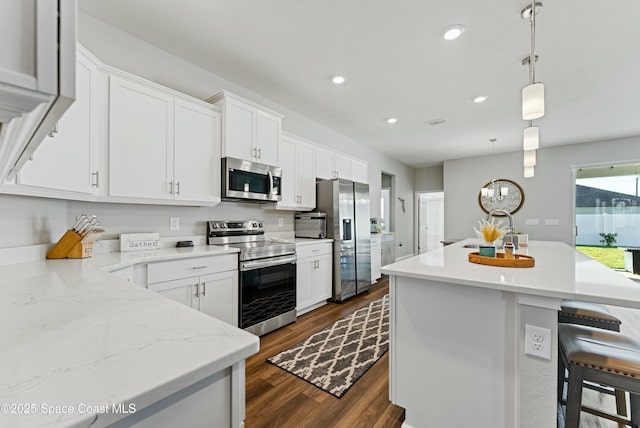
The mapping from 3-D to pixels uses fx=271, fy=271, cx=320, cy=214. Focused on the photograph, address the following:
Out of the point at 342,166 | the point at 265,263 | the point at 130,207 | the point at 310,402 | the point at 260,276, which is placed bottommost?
the point at 310,402

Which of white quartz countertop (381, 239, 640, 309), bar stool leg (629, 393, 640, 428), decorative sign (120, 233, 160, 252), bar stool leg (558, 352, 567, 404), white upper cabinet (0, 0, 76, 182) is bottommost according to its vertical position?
bar stool leg (558, 352, 567, 404)

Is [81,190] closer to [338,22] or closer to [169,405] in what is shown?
[169,405]

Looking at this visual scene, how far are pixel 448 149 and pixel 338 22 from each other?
463 centimetres

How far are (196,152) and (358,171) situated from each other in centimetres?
299

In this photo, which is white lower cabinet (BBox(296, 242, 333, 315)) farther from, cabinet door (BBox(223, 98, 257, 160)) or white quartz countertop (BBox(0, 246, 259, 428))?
white quartz countertop (BBox(0, 246, 259, 428))

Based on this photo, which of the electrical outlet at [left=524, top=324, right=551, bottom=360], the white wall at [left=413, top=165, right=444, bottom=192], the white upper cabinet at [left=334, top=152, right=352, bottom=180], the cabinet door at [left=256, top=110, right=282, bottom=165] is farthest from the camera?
the white wall at [left=413, top=165, right=444, bottom=192]

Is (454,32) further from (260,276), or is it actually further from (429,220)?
(429,220)

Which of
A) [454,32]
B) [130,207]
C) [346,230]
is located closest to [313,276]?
[346,230]

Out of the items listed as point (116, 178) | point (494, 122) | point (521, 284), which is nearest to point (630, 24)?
point (494, 122)

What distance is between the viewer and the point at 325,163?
4086mm

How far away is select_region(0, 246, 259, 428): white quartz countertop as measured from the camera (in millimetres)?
391

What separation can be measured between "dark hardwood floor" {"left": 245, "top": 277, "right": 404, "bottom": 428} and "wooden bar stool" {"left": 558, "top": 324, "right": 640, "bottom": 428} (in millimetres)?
873

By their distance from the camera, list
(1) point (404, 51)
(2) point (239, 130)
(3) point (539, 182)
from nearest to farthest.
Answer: (1) point (404, 51) < (2) point (239, 130) < (3) point (539, 182)

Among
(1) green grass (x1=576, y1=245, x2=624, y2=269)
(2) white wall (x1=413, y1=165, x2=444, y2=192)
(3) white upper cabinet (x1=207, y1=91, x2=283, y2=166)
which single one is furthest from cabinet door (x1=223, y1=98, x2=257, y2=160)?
(1) green grass (x1=576, y1=245, x2=624, y2=269)
